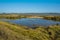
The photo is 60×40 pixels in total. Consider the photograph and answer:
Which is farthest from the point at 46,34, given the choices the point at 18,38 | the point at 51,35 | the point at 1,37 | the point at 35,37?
the point at 1,37

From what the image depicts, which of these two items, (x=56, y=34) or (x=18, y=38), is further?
(x=56, y=34)

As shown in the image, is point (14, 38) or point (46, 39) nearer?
point (14, 38)

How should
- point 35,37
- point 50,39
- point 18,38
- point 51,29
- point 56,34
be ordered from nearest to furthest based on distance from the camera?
point 18,38 < point 35,37 < point 50,39 < point 56,34 < point 51,29

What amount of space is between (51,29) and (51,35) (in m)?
3.22

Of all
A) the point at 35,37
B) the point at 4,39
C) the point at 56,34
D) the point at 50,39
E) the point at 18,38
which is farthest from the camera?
the point at 56,34

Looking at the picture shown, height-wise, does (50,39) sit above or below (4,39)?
below

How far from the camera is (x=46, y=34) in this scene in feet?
93.0

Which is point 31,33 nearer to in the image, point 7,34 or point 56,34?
point 56,34

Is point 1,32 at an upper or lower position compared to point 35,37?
upper

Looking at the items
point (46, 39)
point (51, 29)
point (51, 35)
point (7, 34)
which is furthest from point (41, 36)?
point (7, 34)

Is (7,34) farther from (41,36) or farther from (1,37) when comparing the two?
(41,36)

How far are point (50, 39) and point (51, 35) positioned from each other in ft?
4.53

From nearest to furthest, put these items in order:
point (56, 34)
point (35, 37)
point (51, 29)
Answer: point (35, 37) < point (56, 34) < point (51, 29)

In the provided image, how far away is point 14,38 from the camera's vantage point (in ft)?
65.1
